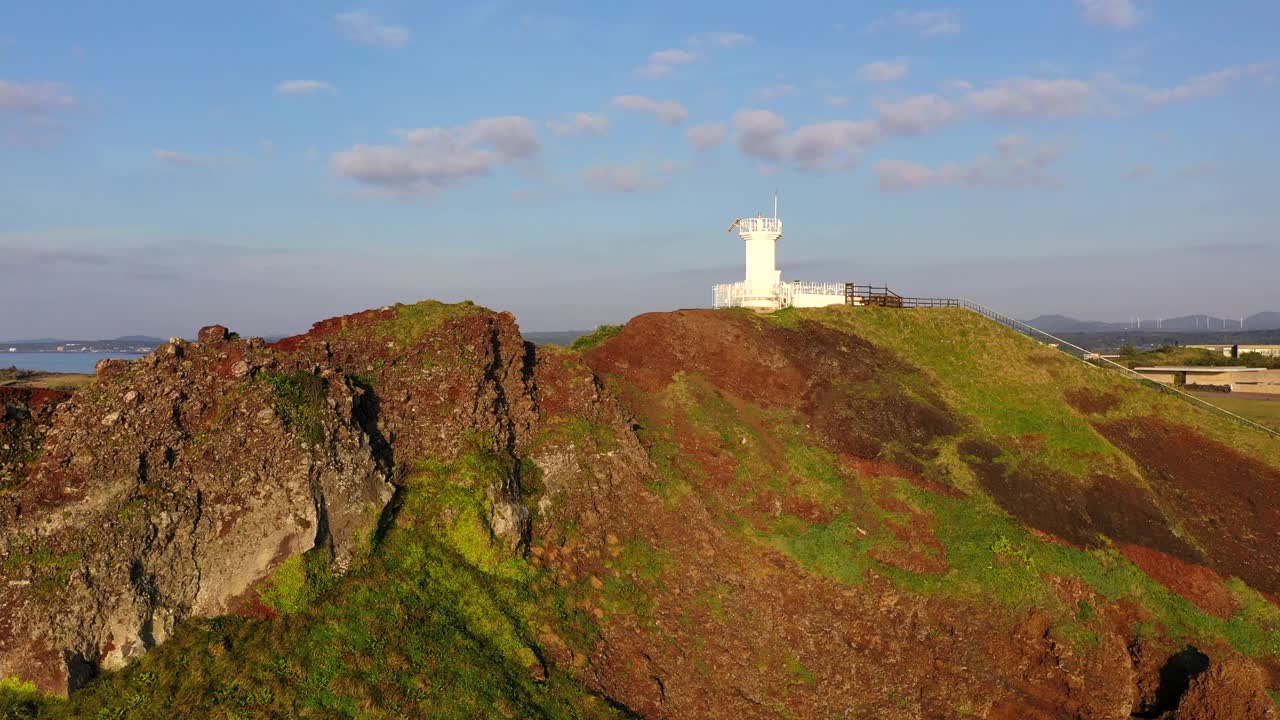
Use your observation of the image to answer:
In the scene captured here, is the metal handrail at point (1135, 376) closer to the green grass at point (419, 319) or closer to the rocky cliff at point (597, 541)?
the rocky cliff at point (597, 541)

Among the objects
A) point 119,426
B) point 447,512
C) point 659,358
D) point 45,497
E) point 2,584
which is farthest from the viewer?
point 659,358

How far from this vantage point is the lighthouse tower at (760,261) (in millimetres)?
47906

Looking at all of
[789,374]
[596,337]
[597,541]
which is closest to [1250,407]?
[789,374]

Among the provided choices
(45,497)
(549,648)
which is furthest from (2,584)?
(549,648)

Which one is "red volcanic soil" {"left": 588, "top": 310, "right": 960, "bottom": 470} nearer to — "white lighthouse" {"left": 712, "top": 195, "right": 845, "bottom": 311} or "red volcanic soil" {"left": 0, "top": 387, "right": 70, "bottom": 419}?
"white lighthouse" {"left": 712, "top": 195, "right": 845, "bottom": 311}

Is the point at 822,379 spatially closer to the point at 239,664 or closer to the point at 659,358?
the point at 659,358

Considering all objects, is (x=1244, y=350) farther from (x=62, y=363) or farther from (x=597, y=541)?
(x=62, y=363)

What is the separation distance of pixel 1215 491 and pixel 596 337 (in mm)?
30117

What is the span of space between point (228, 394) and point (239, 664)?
7.38 m

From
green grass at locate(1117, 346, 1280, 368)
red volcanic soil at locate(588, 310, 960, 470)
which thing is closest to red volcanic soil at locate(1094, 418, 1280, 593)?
red volcanic soil at locate(588, 310, 960, 470)

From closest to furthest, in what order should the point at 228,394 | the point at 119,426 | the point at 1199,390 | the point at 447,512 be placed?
the point at 119,426, the point at 228,394, the point at 447,512, the point at 1199,390

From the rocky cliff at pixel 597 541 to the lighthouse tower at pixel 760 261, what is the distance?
10.5 meters

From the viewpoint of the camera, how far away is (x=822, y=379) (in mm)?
37656

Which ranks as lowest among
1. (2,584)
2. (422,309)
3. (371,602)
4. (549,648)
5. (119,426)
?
(549,648)
